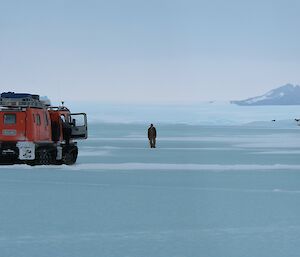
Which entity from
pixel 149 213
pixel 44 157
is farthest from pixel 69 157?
pixel 149 213

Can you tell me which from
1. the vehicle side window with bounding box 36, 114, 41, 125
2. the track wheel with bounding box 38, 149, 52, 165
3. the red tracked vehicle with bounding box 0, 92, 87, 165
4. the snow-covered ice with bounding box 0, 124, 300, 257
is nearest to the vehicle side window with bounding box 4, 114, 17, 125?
the red tracked vehicle with bounding box 0, 92, 87, 165

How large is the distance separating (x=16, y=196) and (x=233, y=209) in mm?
4731

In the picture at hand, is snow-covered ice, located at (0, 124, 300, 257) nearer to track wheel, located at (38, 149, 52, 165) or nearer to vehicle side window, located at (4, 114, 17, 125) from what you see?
track wheel, located at (38, 149, 52, 165)

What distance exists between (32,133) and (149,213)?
1349cm

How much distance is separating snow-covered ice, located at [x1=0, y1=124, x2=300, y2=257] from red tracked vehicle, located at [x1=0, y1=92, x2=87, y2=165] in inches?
74.6

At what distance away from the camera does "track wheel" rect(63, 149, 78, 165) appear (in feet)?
93.5

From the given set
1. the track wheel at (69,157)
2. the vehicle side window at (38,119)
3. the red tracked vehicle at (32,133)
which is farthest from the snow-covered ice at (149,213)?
the track wheel at (69,157)

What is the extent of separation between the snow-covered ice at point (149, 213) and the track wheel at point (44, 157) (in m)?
2.29

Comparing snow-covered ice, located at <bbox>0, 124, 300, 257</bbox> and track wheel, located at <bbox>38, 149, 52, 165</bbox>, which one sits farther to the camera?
track wheel, located at <bbox>38, 149, 52, 165</bbox>

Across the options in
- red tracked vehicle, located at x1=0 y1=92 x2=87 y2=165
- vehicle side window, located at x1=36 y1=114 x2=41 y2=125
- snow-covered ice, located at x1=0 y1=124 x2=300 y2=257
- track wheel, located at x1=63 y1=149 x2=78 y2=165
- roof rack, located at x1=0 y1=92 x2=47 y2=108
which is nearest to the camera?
snow-covered ice, located at x1=0 y1=124 x2=300 y2=257

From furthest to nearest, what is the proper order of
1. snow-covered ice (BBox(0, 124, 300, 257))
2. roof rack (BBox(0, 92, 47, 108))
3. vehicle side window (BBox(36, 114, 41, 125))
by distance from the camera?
roof rack (BBox(0, 92, 47, 108))
vehicle side window (BBox(36, 114, 41, 125))
snow-covered ice (BBox(0, 124, 300, 257))

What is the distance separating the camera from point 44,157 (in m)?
27.8

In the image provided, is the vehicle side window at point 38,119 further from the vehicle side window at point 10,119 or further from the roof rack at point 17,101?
the vehicle side window at point 10,119

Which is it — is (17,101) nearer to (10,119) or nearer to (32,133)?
(10,119)
